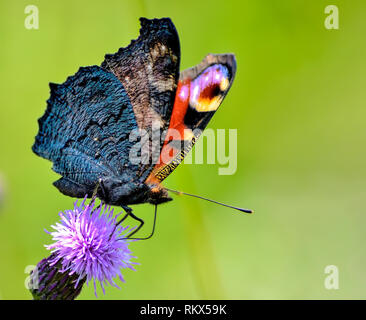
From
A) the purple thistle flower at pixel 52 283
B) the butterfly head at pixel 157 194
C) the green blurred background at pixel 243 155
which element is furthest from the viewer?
the green blurred background at pixel 243 155

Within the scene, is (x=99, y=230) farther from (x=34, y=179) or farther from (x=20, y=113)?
(x=20, y=113)

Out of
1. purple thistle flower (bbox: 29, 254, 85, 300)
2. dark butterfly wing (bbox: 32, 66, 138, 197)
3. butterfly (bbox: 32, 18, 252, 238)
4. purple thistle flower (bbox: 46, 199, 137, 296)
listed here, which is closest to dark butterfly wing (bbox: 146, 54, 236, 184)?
butterfly (bbox: 32, 18, 252, 238)

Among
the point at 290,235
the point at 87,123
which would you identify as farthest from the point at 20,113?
the point at 290,235

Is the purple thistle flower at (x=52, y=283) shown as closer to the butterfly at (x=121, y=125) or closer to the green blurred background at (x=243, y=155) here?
the butterfly at (x=121, y=125)

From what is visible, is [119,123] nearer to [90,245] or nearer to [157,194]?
[157,194]

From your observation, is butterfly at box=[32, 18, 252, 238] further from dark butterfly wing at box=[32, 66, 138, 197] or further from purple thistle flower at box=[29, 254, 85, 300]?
purple thistle flower at box=[29, 254, 85, 300]

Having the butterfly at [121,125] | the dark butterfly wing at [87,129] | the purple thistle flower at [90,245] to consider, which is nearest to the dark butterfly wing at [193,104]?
the butterfly at [121,125]
